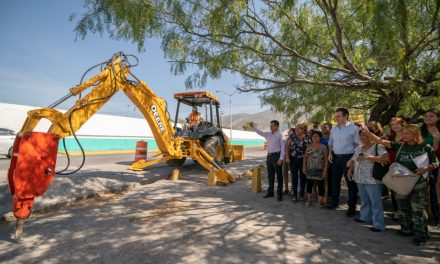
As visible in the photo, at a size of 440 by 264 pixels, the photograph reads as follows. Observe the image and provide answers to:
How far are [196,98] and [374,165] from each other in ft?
22.9

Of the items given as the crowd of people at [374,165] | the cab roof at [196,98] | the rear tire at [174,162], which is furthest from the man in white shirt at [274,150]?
the rear tire at [174,162]

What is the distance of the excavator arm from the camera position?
3465 millimetres

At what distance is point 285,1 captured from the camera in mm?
3676

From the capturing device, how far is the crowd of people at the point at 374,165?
386 cm

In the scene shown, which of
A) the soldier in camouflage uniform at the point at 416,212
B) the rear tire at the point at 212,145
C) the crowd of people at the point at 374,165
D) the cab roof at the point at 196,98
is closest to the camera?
the soldier in camouflage uniform at the point at 416,212

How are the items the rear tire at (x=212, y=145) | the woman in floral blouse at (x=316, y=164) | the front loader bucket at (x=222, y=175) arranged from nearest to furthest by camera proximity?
1. the woman in floral blouse at (x=316, y=164)
2. the front loader bucket at (x=222, y=175)
3. the rear tire at (x=212, y=145)

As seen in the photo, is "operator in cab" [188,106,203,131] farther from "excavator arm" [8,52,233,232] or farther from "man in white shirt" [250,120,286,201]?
"man in white shirt" [250,120,286,201]

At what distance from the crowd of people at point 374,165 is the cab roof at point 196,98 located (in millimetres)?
3937

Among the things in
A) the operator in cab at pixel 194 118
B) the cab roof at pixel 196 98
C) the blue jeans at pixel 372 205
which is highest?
the cab roof at pixel 196 98

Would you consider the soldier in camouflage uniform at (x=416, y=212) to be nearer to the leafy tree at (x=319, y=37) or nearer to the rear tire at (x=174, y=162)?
the leafy tree at (x=319, y=37)

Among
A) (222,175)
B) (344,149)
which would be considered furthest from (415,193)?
(222,175)

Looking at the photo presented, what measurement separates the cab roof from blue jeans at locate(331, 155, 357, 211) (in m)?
5.47

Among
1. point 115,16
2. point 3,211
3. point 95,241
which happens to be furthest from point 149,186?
point 115,16

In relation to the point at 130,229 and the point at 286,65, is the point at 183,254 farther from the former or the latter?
the point at 286,65
